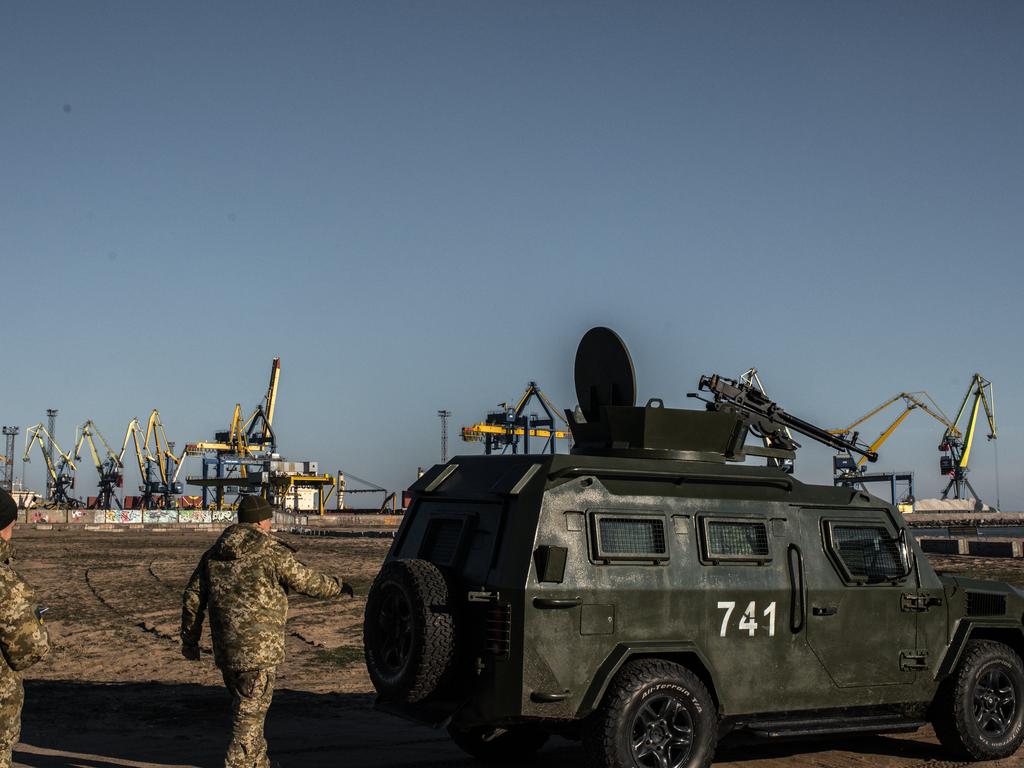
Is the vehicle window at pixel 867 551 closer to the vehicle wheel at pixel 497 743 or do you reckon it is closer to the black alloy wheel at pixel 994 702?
the black alloy wheel at pixel 994 702

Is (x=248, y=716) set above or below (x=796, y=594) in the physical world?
below

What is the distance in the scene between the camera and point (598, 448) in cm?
853

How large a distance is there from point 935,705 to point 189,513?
80.6 meters

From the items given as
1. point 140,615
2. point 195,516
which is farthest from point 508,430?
point 140,615

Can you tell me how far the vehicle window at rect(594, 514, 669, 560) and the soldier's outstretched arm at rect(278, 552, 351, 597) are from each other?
1733 mm

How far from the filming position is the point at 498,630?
22.0 feet

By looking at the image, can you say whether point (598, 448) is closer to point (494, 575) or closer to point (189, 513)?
point (494, 575)

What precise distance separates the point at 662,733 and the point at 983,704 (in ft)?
10.1

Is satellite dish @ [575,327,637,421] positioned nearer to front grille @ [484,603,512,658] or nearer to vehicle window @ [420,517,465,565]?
vehicle window @ [420,517,465,565]

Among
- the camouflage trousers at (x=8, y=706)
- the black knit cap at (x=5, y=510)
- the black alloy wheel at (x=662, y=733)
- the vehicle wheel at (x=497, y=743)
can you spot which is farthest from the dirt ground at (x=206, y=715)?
the black knit cap at (x=5, y=510)

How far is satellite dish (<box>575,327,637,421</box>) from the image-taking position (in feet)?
29.3

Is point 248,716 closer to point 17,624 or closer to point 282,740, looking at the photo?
point 17,624

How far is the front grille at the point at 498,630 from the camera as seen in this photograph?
6.64 m

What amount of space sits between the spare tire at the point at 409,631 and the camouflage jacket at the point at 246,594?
1.28 feet
